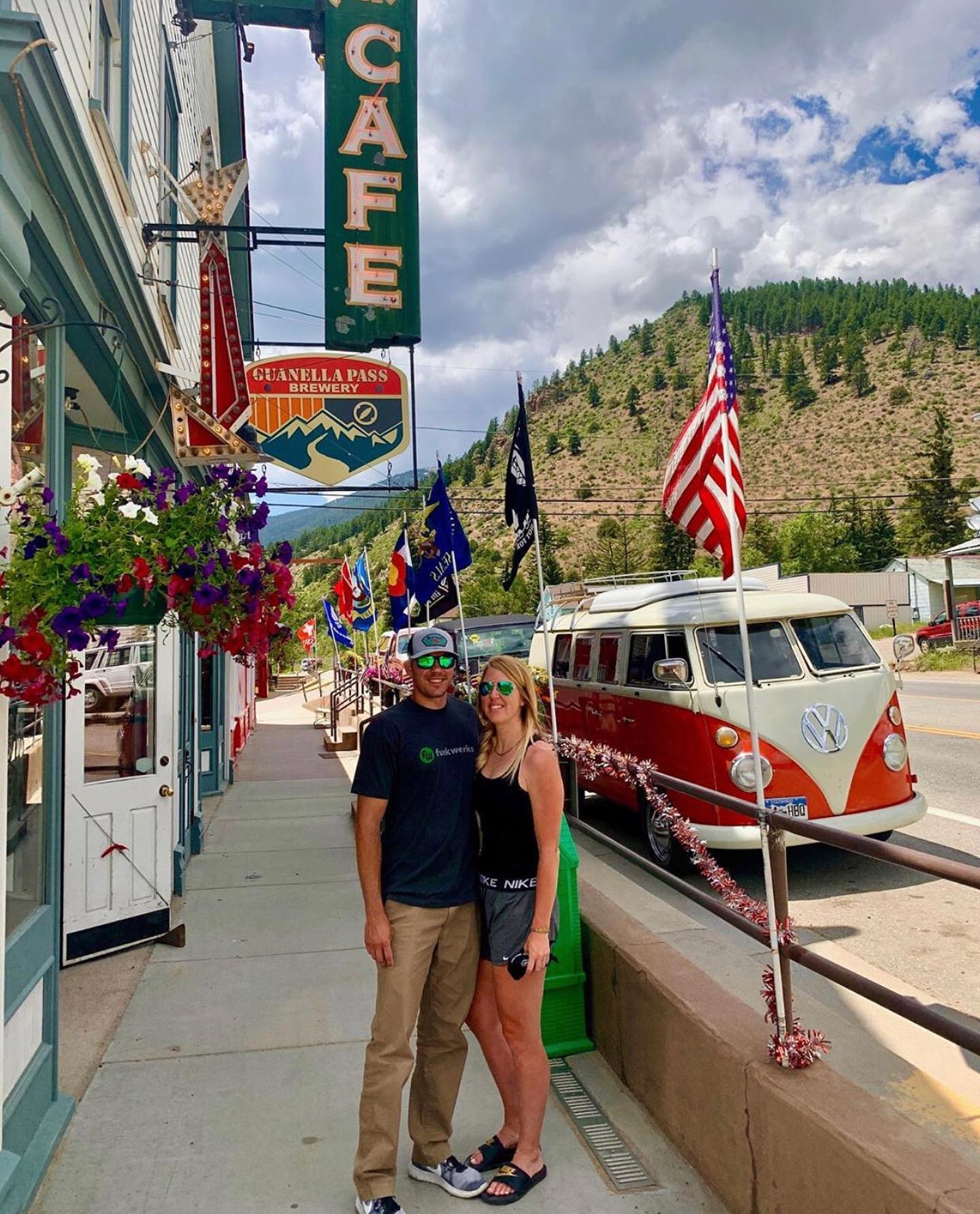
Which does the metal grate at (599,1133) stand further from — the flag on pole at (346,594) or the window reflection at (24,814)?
the flag on pole at (346,594)

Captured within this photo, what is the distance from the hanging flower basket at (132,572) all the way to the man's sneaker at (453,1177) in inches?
75.5

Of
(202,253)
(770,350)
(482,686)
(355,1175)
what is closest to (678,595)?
(202,253)

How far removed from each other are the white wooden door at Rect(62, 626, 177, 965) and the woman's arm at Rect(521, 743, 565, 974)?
9.94ft

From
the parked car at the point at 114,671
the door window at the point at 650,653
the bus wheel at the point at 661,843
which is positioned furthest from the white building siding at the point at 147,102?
the bus wheel at the point at 661,843

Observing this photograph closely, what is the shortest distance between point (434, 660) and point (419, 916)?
87 cm

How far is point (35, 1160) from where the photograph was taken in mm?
A: 3148

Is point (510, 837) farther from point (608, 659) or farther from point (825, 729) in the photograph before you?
point (608, 659)

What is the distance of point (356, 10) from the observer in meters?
7.44

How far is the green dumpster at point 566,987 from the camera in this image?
4.07m

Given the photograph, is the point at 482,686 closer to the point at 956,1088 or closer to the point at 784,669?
the point at 956,1088

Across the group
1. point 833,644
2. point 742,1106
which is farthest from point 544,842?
point 833,644

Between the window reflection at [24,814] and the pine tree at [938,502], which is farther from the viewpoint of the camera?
the pine tree at [938,502]

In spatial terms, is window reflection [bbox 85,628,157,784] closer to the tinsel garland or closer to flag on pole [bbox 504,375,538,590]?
flag on pole [bbox 504,375,538,590]

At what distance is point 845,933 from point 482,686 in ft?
13.1
